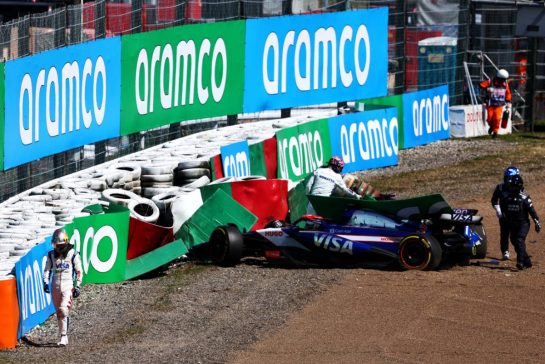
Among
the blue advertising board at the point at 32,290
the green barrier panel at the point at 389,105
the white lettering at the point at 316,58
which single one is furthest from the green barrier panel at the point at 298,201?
the green barrier panel at the point at 389,105

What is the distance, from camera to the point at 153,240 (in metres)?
15.8

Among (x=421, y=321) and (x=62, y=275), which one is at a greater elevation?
(x=62, y=275)

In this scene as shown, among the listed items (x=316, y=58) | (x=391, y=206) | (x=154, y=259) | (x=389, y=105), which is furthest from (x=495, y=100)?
(x=154, y=259)

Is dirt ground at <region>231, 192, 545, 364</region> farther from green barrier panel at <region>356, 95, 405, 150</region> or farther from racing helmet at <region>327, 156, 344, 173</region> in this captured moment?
green barrier panel at <region>356, 95, 405, 150</region>

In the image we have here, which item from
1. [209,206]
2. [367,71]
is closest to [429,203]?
[209,206]

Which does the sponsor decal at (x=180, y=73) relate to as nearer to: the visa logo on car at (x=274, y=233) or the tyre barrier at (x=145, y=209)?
the tyre barrier at (x=145, y=209)

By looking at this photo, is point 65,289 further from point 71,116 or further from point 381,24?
point 381,24

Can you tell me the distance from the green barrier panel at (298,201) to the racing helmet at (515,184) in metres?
3.04

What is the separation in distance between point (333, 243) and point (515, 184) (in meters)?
2.47

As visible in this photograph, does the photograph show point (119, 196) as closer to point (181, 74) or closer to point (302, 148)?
point (181, 74)

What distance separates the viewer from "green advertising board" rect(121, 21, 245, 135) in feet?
65.1

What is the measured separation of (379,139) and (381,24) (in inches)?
120

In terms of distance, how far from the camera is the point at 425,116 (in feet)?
90.2

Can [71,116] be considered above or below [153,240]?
above
